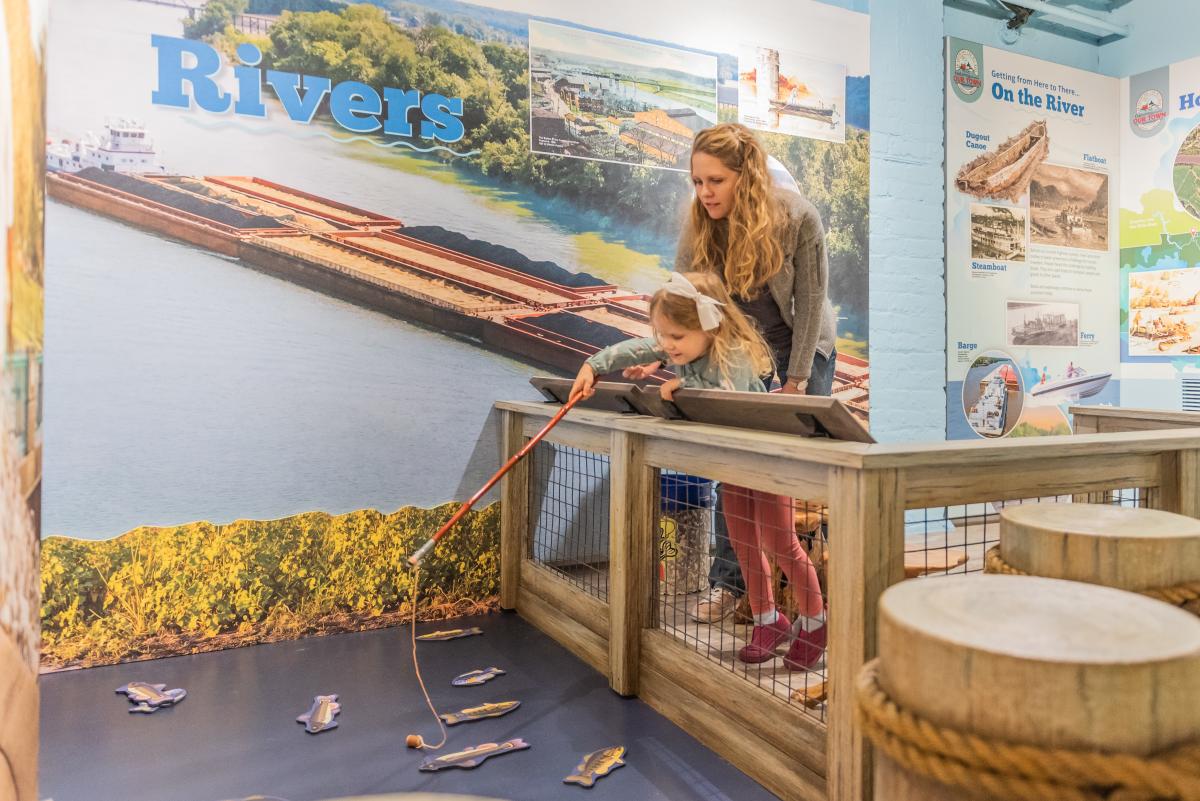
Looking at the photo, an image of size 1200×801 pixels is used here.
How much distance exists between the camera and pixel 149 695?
7.14ft

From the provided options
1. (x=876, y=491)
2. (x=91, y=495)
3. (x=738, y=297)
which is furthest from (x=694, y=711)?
(x=91, y=495)

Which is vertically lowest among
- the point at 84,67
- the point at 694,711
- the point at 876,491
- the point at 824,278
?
the point at 694,711

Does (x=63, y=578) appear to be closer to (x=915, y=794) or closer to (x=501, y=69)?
(x=501, y=69)

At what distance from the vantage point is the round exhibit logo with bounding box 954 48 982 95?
4.16 meters

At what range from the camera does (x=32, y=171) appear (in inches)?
23.0

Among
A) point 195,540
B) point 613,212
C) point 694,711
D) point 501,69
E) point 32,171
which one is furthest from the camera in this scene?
point 613,212

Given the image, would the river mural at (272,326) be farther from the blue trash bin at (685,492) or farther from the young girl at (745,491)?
the young girl at (745,491)

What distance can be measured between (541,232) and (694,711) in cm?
190

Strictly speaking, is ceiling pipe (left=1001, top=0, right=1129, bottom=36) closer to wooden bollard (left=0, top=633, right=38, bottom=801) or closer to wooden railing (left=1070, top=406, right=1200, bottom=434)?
wooden railing (left=1070, top=406, right=1200, bottom=434)

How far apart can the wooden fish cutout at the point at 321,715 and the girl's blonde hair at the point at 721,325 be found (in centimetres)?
128

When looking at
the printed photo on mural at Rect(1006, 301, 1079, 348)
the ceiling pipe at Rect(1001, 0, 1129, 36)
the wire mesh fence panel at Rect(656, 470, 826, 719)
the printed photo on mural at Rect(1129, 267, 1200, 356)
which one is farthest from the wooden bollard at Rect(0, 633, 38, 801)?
the printed photo on mural at Rect(1129, 267, 1200, 356)

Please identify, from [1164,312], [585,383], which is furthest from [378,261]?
[1164,312]

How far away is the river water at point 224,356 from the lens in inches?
96.3

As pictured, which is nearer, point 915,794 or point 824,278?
point 915,794
